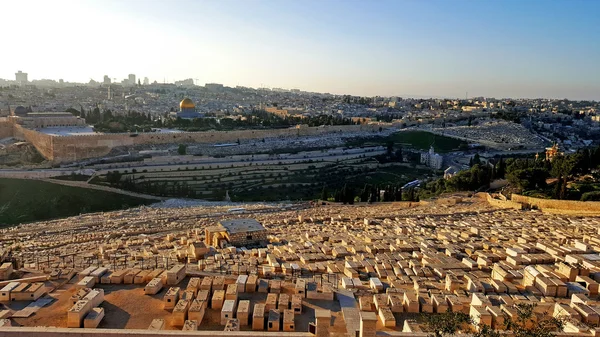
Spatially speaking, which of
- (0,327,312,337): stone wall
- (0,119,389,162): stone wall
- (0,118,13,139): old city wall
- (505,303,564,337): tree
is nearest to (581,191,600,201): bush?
(505,303,564,337): tree

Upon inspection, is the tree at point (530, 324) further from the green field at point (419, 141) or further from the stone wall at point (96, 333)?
the green field at point (419, 141)

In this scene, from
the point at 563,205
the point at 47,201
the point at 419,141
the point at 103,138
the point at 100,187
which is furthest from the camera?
the point at 419,141

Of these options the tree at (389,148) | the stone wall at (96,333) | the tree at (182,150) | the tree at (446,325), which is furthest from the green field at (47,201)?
the tree at (389,148)

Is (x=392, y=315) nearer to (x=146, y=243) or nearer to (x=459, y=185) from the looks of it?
(x=146, y=243)

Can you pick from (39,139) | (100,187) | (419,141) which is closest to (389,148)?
(419,141)

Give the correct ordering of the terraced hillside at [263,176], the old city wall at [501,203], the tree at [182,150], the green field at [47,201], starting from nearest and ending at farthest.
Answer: the old city wall at [501,203] < the green field at [47,201] < the terraced hillside at [263,176] < the tree at [182,150]

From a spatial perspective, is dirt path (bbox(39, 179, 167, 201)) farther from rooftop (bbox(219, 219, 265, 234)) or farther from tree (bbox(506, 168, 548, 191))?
tree (bbox(506, 168, 548, 191))

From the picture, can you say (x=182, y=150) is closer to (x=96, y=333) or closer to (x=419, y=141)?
(x=419, y=141)
